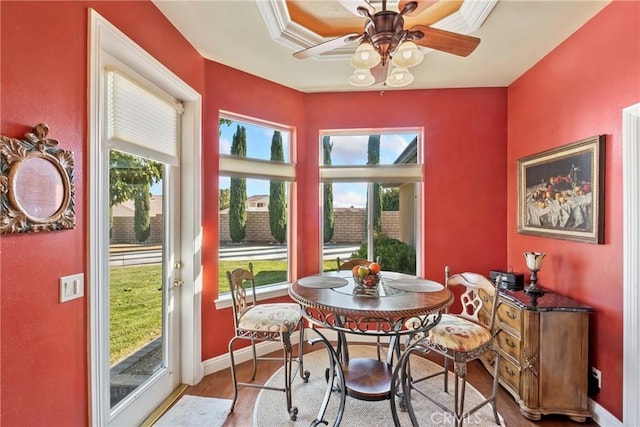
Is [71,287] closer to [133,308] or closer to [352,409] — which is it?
[133,308]

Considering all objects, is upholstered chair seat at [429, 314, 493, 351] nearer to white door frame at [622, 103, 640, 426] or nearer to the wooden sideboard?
the wooden sideboard

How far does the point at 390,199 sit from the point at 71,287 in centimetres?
298

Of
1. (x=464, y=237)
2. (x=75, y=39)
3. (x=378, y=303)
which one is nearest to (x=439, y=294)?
(x=378, y=303)

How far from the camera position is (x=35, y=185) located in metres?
1.19

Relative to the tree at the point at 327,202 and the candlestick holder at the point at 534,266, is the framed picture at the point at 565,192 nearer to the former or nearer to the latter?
the candlestick holder at the point at 534,266

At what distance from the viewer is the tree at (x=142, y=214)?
210cm

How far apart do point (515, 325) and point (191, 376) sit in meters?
2.72

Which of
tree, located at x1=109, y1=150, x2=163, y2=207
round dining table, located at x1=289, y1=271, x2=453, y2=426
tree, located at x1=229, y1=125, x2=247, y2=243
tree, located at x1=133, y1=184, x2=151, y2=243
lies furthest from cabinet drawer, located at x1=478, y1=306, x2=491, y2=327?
tree, located at x1=109, y1=150, x2=163, y2=207

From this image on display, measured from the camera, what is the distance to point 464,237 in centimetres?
333

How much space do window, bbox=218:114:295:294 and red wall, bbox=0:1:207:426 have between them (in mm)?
1495

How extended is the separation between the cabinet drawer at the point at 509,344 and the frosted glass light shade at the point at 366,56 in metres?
2.30

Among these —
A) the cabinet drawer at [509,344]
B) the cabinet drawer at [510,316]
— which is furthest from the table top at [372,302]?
Answer: the cabinet drawer at [509,344]

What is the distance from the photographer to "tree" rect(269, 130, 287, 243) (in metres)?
3.36

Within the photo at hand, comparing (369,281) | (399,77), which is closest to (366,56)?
(399,77)
